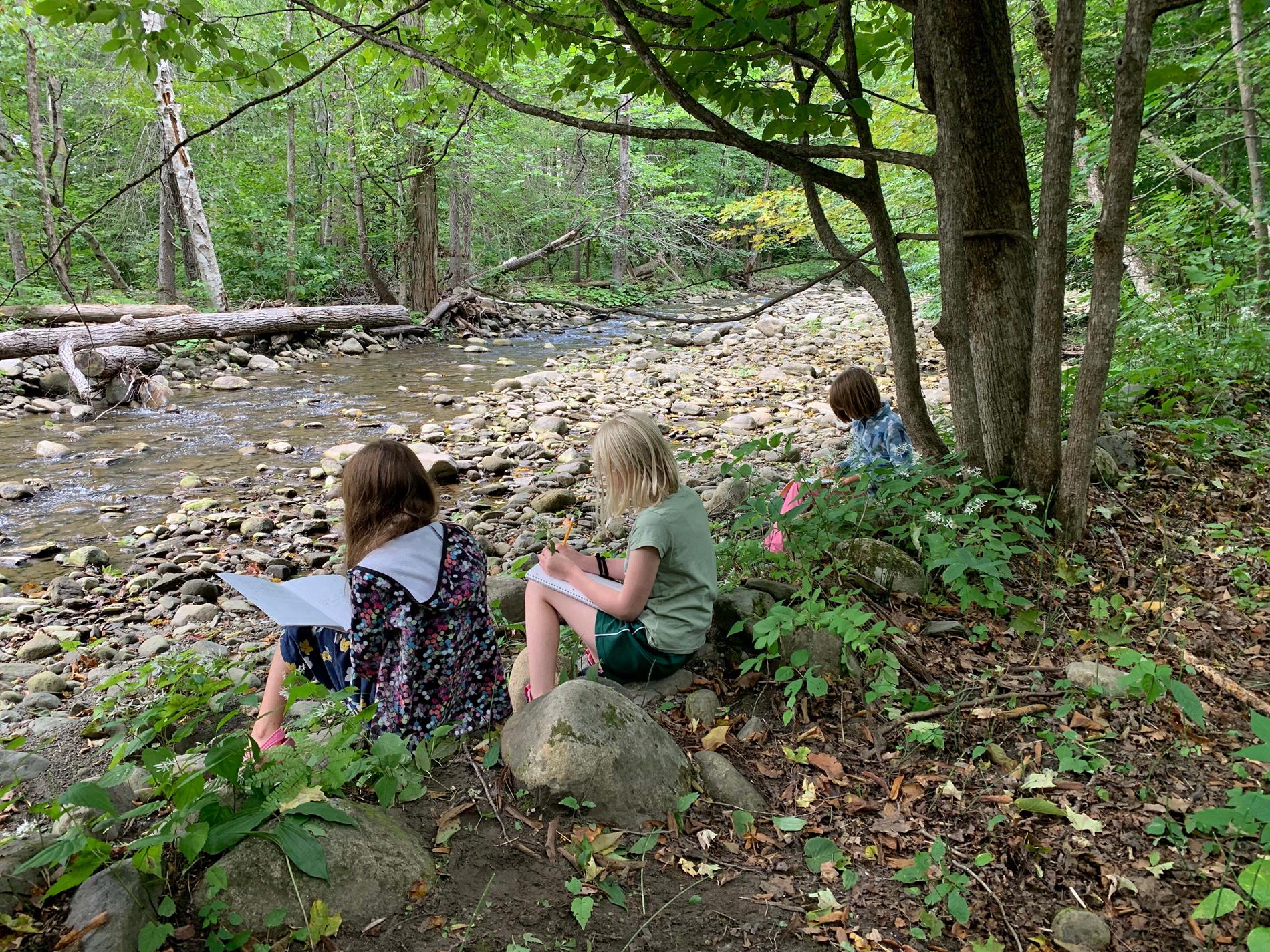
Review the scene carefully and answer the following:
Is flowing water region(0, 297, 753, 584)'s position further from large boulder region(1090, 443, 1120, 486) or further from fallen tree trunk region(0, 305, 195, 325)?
large boulder region(1090, 443, 1120, 486)

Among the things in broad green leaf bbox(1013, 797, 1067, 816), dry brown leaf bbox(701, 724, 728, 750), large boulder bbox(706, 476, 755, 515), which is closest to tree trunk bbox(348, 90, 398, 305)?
large boulder bbox(706, 476, 755, 515)

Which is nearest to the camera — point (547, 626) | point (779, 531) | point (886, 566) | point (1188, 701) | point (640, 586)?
point (1188, 701)

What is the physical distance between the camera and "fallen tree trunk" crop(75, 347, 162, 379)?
9289 millimetres

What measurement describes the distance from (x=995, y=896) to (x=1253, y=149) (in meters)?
7.03

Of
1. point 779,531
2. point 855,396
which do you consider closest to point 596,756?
point 779,531

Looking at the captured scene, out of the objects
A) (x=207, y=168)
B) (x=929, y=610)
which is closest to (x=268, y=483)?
(x=929, y=610)

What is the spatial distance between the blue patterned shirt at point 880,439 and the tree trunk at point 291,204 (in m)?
13.3

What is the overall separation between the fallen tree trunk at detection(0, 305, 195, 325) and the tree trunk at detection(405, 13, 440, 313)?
13.6 ft

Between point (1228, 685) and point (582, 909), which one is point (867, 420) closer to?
point (1228, 685)

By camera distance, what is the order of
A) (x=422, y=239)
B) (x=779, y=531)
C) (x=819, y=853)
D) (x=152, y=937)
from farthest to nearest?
(x=422, y=239)
(x=779, y=531)
(x=819, y=853)
(x=152, y=937)

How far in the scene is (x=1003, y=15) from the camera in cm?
344

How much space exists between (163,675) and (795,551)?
2.65 metres

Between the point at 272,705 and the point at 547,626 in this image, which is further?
the point at 547,626

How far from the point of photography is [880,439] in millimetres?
4352
